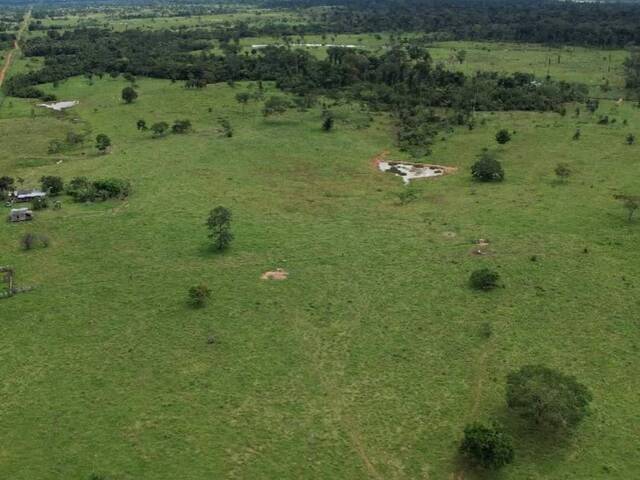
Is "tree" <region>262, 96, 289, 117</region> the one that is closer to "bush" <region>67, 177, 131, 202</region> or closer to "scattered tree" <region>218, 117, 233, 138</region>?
"scattered tree" <region>218, 117, 233, 138</region>

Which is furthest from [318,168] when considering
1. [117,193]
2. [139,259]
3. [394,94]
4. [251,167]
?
[394,94]

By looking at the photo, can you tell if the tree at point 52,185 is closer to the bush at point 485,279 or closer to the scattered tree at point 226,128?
the scattered tree at point 226,128

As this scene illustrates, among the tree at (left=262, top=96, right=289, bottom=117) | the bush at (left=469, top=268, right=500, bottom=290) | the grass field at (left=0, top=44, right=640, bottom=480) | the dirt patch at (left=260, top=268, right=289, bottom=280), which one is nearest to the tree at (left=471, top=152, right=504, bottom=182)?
the grass field at (left=0, top=44, right=640, bottom=480)

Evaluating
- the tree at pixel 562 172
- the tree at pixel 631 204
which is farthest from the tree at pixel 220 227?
the tree at pixel 562 172

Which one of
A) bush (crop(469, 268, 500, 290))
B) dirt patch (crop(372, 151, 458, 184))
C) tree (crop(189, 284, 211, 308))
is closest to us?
tree (crop(189, 284, 211, 308))

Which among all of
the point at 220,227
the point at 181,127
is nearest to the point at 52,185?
the point at 220,227

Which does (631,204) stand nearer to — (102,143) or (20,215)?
(20,215)

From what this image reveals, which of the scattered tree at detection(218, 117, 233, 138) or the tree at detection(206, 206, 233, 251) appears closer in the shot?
the tree at detection(206, 206, 233, 251)
